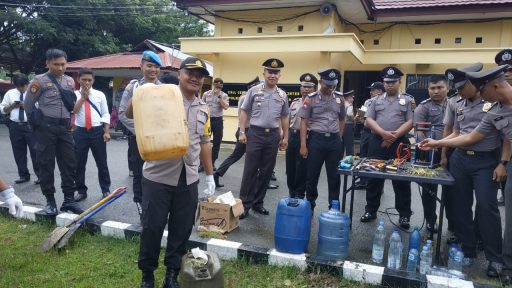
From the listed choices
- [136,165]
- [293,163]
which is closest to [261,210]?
[293,163]

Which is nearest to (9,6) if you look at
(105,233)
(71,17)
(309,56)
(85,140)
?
(71,17)

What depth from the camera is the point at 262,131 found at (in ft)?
15.2

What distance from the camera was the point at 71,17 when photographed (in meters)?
18.2

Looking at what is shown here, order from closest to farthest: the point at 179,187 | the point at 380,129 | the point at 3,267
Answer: the point at 179,187, the point at 3,267, the point at 380,129

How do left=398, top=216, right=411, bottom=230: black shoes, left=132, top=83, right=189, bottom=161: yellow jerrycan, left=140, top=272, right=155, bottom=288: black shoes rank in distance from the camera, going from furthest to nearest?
1. left=398, top=216, right=411, bottom=230: black shoes
2. left=140, top=272, right=155, bottom=288: black shoes
3. left=132, top=83, right=189, bottom=161: yellow jerrycan

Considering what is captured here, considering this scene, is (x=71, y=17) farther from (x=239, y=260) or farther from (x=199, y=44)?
(x=239, y=260)

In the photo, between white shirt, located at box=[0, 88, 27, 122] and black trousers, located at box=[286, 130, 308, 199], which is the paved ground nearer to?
black trousers, located at box=[286, 130, 308, 199]

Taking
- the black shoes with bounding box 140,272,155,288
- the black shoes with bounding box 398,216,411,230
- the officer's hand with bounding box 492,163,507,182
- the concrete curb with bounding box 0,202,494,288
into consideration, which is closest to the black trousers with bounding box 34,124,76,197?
the concrete curb with bounding box 0,202,494,288

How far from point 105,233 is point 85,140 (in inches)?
71.0

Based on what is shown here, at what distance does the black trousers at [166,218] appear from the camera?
276cm

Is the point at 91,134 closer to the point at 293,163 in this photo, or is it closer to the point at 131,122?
the point at 131,122

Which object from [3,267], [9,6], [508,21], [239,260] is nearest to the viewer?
[3,267]

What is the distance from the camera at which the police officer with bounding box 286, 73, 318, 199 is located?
529 centimetres

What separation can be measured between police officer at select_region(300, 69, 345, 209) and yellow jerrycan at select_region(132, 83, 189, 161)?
2370mm
